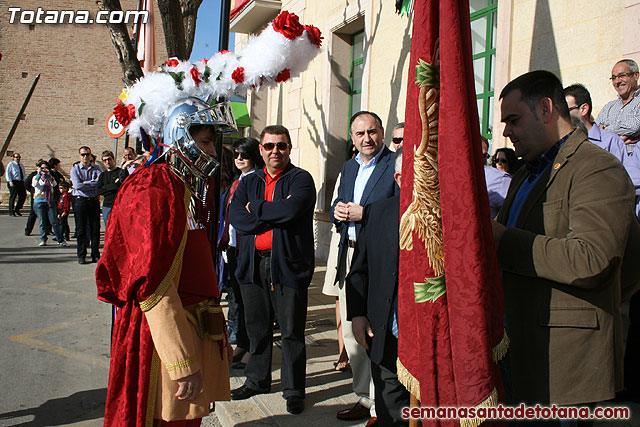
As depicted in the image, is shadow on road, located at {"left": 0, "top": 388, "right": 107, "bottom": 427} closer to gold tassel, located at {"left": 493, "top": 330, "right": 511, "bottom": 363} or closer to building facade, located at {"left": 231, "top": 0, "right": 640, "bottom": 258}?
gold tassel, located at {"left": 493, "top": 330, "right": 511, "bottom": 363}

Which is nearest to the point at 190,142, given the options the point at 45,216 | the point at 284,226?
the point at 284,226

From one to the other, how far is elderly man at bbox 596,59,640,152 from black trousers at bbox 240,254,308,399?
258 centimetres

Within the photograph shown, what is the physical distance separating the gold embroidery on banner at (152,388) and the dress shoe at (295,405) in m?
1.80

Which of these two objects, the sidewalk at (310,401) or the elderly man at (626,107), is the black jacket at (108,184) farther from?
the elderly man at (626,107)

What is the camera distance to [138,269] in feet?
6.52

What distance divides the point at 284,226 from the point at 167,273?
6.10ft

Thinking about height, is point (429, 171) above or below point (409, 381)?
above

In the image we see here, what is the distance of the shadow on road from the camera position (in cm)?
367

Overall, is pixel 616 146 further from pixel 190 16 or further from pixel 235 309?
pixel 190 16

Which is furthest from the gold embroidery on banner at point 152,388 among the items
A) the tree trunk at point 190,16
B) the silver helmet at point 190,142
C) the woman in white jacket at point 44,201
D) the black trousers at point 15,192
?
the black trousers at point 15,192

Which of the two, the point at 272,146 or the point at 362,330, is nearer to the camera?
the point at 362,330

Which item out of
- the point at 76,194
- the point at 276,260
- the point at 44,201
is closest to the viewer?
the point at 276,260

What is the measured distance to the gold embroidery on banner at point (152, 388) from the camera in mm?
2082

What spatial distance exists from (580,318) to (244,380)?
3.13 metres
